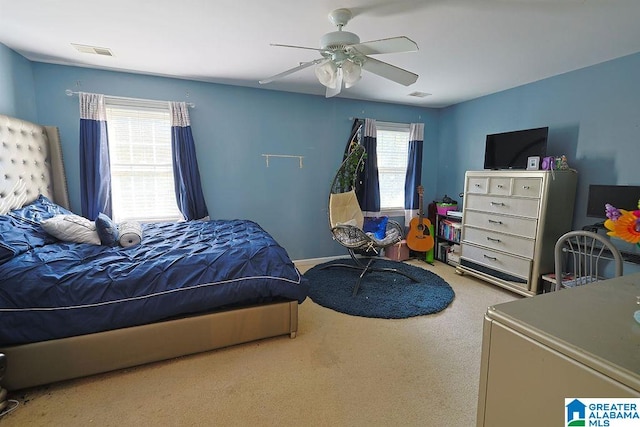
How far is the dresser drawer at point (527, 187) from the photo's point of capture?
9.20ft

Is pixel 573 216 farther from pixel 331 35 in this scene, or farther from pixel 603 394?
pixel 603 394

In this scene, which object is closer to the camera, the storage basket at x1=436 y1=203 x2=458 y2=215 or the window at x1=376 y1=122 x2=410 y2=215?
the storage basket at x1=436 y1=203 x2=458 y2=215

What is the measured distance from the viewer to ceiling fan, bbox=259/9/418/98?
1.81m

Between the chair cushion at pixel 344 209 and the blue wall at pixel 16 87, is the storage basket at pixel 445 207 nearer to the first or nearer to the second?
the chair cushion at pixel 344 209

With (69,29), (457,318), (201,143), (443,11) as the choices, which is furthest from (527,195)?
(69,29)

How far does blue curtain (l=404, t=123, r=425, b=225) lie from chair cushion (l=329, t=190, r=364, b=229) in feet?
3.54

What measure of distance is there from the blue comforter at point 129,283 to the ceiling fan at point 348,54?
1.37m

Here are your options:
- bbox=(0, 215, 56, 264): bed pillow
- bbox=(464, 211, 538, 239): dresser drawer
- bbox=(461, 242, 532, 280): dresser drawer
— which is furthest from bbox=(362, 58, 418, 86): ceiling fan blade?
bbox=(0, 215, 56, 264): bed pillow

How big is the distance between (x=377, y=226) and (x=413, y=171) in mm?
1101

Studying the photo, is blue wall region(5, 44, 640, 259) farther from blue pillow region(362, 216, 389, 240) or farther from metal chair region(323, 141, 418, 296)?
blue pillow region(362, 216, 389, 240)

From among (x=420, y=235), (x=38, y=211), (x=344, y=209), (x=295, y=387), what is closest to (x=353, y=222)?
(x=344, y=209)

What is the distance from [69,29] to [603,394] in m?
3.45

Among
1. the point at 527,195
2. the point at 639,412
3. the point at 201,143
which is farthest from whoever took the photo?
the point at 201,143

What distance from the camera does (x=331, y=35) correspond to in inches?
71.3
